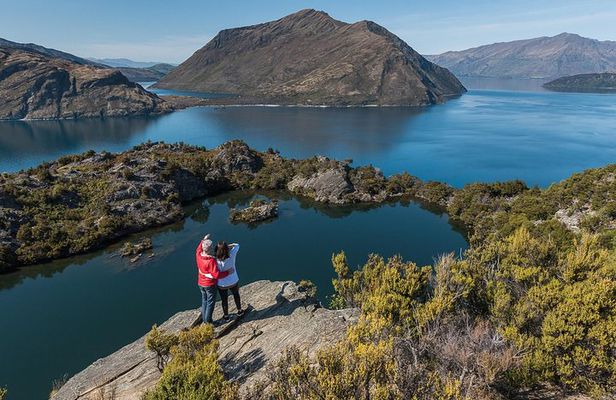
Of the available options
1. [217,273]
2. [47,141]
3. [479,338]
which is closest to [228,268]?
[217,273]

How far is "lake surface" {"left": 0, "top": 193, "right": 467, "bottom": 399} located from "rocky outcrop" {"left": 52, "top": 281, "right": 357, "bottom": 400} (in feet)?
57.5

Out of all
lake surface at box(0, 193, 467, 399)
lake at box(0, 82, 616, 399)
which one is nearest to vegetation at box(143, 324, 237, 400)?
lake surface at box(0, 193, 467, 399)

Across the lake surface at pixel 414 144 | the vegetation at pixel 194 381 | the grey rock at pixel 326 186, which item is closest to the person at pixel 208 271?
the vegetation at pixel 194 381

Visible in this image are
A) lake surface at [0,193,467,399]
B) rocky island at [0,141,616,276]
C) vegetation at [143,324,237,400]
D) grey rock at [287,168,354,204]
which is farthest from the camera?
grey rock at [287,168,354,204]

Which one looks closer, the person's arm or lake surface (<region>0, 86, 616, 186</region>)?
the person's arm

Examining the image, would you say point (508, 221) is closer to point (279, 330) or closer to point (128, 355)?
point (279, 330)

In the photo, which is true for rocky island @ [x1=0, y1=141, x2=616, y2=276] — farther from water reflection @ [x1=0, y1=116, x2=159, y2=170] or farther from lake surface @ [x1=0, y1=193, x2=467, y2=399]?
water reflection @ [x1=0, y1=116, x2=159, y2=170]

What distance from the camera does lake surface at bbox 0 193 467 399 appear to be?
112 ft

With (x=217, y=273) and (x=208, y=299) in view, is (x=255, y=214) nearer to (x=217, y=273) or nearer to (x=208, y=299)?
(x=208, y=299)

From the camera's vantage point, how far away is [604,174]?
5697 cm

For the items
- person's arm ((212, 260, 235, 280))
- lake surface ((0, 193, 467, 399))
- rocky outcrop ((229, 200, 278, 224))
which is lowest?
lake surface ((0, 193, 467, 399))

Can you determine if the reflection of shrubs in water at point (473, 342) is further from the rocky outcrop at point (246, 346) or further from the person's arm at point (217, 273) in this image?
the person's arm at point (217, 273)

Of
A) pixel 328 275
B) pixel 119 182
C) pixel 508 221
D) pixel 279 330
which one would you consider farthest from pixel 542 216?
pixel 119 182

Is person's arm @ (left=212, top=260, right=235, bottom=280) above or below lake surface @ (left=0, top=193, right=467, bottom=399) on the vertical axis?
above
